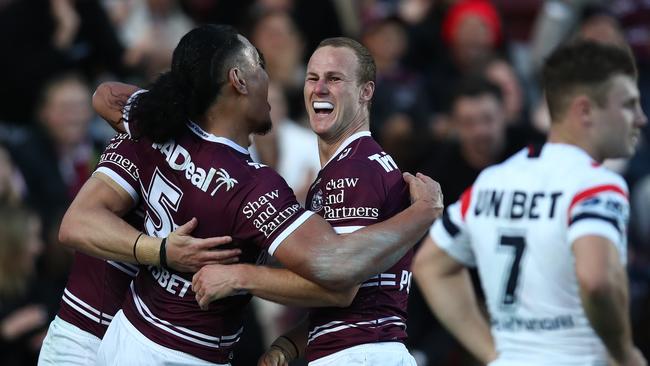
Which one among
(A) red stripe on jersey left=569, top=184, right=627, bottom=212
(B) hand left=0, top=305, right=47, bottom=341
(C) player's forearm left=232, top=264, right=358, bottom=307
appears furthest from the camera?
(B) hand left=0, top=305, right=47, bottom=341

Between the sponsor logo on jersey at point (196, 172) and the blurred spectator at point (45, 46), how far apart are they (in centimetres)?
570

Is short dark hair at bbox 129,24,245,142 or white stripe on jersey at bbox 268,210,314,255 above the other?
short dark hair at bbox 129,24,245,142

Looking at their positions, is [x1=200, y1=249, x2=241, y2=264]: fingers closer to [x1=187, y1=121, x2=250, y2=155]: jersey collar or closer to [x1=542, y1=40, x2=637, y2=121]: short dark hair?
[x1=187, y1=121, x2=250, y2=155]: jersey collar

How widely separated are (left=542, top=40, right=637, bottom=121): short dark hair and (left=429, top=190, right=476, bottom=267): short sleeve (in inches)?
27.1

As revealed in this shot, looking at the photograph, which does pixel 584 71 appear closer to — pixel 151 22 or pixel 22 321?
pixel 22 321

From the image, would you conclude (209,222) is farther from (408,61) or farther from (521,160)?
(408,61)

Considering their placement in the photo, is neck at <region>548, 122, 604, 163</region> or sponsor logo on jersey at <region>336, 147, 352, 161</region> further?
neck at <region>548, 122, 604, 163</region>

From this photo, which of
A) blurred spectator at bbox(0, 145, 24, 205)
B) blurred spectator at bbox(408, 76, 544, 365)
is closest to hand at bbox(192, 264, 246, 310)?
blurred spectator at bbox(408, 76, 544, 365)

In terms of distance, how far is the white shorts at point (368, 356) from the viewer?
5.12 m

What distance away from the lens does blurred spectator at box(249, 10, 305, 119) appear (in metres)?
11.0

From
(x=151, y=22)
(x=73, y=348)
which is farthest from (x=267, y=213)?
(x=151, y=22)

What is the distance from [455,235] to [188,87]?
1858 millimetres

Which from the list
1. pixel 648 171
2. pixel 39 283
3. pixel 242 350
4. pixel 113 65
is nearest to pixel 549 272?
pixel 242 350

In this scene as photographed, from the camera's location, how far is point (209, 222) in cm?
516
